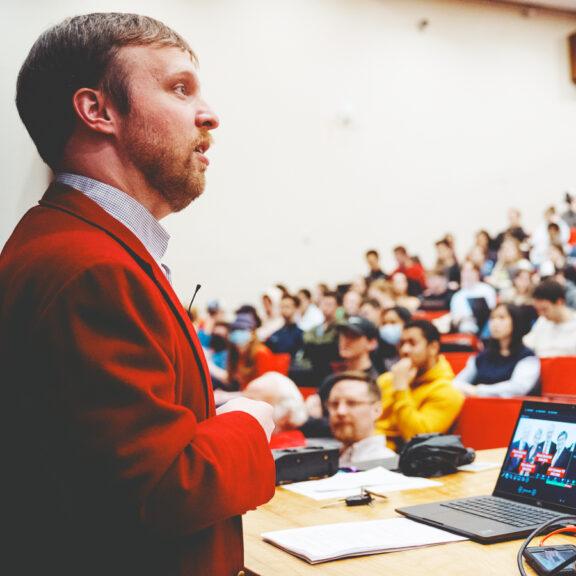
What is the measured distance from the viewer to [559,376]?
12.2ft

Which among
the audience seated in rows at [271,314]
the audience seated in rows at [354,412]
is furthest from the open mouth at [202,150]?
the audience seated in rows at [271,314]

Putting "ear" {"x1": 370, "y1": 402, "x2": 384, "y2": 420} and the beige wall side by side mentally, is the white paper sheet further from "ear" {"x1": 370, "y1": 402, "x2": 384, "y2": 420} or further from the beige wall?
the beige wall

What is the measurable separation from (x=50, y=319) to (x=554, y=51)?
44.8 feet

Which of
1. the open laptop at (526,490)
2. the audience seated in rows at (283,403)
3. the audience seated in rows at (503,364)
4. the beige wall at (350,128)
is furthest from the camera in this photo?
the beige wall at (350,128)

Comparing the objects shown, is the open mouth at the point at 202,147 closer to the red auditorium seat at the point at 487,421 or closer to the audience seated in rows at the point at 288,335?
the red auditorium seat at the point at 487,421

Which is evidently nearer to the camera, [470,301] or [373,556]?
[373,556]

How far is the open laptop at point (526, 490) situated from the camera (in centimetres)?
136

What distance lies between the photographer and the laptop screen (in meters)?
1.44

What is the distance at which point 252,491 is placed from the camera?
3.06 ft

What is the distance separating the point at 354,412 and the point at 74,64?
2.04 m

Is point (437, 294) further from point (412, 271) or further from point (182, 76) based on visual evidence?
point (182, 76)

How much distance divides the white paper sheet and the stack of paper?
0.30 metres

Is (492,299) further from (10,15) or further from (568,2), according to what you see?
(568,2)

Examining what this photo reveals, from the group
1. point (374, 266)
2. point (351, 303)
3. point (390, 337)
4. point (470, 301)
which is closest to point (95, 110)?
point (390, 337)
